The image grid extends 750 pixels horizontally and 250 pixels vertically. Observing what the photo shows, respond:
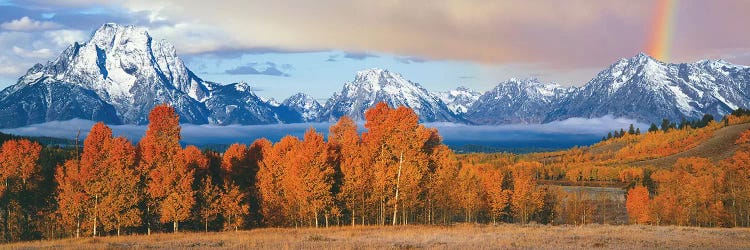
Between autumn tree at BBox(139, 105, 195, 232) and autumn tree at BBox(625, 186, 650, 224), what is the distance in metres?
112

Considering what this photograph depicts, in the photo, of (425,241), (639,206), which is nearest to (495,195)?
(639,206)

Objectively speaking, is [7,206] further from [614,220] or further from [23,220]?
[614,220]

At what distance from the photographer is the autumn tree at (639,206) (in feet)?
486

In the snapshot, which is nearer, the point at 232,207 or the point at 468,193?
the point at 232,207

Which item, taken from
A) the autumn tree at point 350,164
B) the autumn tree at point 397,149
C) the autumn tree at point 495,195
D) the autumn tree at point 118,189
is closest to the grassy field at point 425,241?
the autumn tree at point 397,149

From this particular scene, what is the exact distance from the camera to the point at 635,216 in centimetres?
15450

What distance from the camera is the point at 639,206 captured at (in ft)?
506

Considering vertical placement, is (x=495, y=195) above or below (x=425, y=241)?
below

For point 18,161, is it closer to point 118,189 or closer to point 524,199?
point 118,189

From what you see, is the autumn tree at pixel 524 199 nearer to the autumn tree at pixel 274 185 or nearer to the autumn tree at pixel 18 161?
the autumn tree at pixel 274 185

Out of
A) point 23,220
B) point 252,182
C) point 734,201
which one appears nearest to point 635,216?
point 734,201

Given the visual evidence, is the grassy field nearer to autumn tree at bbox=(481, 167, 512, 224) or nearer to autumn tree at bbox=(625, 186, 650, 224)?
autumn tree at bbox=(481, 167, 512, 224)

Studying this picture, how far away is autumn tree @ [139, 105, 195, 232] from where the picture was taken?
72.7 metres

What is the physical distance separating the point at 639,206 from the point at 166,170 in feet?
397
